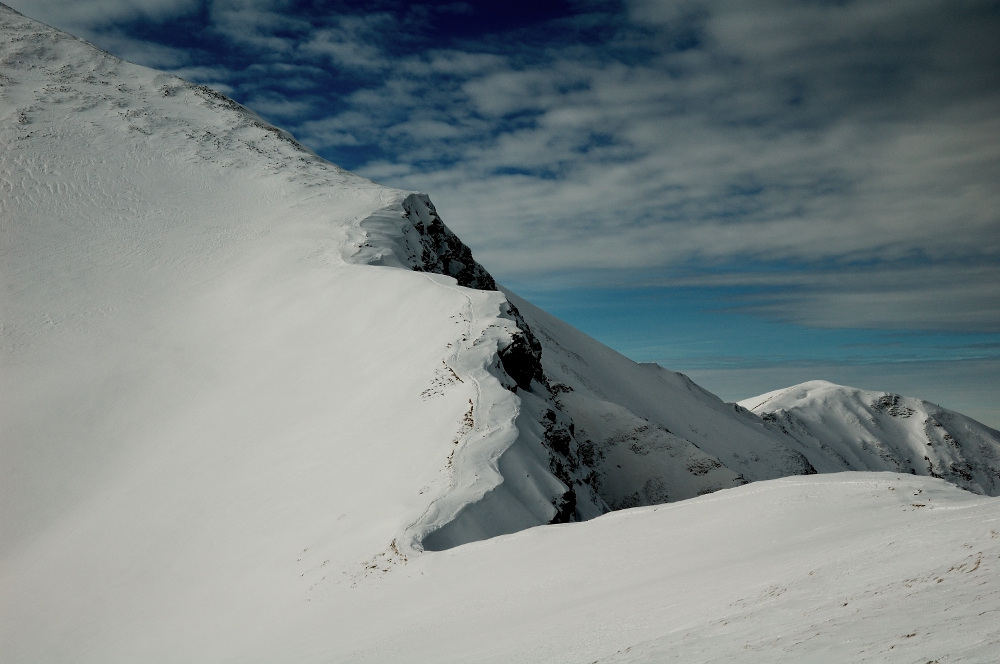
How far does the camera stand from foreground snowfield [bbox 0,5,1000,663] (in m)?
5.66

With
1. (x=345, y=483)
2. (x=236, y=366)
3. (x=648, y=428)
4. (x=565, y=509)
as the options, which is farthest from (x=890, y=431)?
(x=345, y=483)

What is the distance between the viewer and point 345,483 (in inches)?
525

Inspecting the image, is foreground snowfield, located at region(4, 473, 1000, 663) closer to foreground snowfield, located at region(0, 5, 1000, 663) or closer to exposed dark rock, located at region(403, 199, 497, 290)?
foreground snowfield, located at region(0, 5, 1000, 663)

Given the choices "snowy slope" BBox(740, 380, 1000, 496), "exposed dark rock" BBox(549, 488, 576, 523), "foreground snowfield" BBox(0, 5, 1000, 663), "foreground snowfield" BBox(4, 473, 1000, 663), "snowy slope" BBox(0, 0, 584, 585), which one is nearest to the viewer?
"foreground snowfield" BBox(4, 473, 1000, 663)

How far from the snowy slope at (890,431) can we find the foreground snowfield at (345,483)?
63383mm

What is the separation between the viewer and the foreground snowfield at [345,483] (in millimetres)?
5664

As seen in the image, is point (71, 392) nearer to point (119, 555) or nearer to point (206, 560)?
point (119, 555)

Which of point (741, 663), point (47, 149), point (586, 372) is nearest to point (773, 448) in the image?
point (586, 372)

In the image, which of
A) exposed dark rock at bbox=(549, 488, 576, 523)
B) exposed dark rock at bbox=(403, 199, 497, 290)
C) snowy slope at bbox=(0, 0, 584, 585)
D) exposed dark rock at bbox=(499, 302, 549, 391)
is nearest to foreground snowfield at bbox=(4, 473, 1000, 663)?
snowy slope at bbox=(0, 0, 584, 585)

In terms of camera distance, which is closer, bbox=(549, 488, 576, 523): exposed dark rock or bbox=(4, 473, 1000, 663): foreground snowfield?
bbox=(4, 473, 1000, 663): foreground snowfield

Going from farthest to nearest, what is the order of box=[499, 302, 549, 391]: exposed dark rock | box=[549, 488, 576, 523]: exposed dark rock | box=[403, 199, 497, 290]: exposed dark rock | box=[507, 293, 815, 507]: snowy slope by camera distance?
box=[403, 199, 497, 290]: exposed dark rock < box=[507, 293, 815, 507]: snowy slope < box=[499, 302, 549, 391]: exposed dark rock < box=[549, 488, 576, 523]: exposed dark rock

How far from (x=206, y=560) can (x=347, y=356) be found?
284 inches

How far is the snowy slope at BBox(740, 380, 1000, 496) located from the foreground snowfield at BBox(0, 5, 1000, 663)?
6338 cm

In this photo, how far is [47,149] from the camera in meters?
38.1
